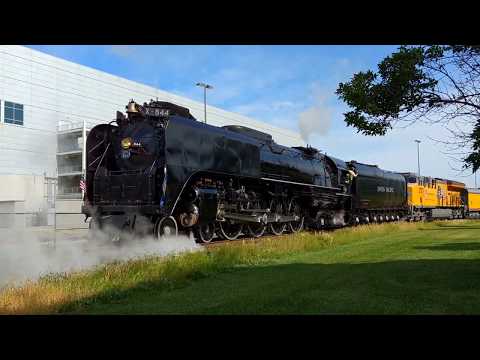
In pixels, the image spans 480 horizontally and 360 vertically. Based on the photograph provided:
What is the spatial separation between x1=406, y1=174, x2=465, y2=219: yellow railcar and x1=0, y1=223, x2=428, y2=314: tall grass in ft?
80.8

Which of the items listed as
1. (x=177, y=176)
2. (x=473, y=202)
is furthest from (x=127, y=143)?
(x=473, y=202)

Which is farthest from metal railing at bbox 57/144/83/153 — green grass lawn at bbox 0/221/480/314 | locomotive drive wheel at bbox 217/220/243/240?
green grass lawn at bbox 0/221/480/314

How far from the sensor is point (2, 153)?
3378 cm

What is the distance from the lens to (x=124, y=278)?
28.6ft

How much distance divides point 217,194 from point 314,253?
3.41m

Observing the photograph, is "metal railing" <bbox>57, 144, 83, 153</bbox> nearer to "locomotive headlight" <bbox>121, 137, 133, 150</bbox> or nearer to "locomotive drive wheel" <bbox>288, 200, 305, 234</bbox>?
"locomotive drive wheel" <bbox>288, 200, 305, 234</bbox>

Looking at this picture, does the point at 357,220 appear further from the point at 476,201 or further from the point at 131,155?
the point at 476,201

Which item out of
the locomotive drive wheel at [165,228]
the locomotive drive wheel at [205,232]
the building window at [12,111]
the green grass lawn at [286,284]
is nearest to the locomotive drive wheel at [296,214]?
the locomotive drive wheel at [205,232]

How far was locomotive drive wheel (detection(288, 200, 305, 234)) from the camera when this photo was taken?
19759 mm

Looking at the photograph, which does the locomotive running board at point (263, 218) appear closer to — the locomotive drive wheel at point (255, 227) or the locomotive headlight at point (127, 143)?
the locomotive drive wheel at point (255, 227)

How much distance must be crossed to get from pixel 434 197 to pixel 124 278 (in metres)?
36.0

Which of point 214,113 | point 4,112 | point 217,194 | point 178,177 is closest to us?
point 178,177

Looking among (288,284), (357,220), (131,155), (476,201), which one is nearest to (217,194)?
(131,155)
